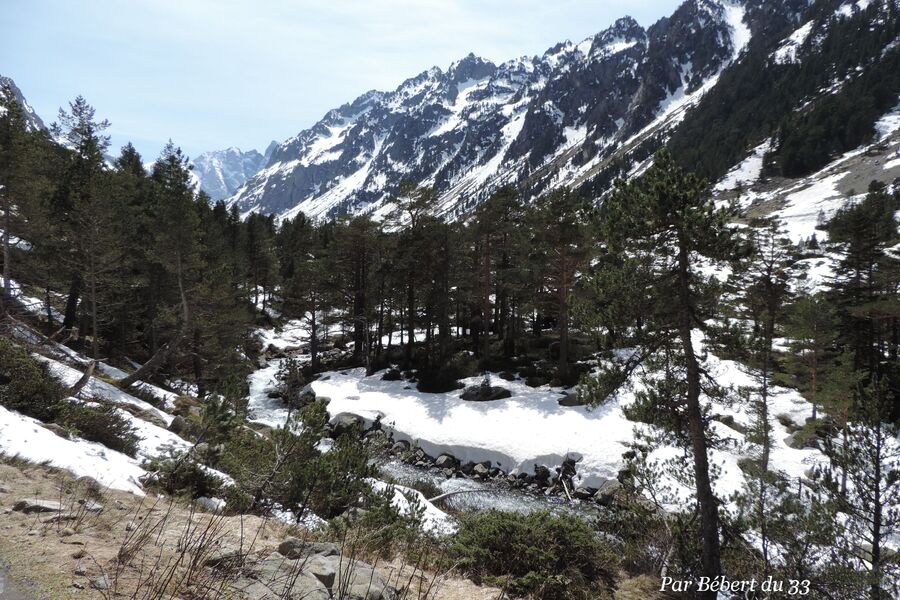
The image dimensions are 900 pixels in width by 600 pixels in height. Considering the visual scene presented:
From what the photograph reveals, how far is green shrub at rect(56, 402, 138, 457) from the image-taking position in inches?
335

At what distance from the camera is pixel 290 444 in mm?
7418

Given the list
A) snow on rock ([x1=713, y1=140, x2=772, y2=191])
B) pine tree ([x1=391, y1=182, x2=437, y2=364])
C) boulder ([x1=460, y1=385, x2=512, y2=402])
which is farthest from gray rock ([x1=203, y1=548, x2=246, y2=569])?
snow on rock ([x1=713, y1=140, x2=772, y2=191])

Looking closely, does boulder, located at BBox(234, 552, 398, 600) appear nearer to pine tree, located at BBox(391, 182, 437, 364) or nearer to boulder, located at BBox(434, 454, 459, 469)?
boulder, located at BBox(434, 454, 459, 469)

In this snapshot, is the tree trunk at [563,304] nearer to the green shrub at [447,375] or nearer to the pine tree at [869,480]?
the green shrub at [447,375]

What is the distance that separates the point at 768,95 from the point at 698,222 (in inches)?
6602

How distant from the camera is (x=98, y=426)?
8.64 metres

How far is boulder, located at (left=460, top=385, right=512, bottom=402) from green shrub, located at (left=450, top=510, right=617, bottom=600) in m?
15.7

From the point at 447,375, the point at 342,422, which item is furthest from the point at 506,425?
the point at 342,422

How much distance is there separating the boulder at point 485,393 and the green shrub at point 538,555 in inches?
617

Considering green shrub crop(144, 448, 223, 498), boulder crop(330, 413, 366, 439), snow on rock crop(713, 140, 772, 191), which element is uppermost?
snow on rock crop(713, 140, 772, 191)

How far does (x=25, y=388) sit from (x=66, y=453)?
3479 millimetres

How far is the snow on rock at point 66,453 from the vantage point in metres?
6.05

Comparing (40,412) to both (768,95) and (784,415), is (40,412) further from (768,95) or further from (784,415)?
(768,95)

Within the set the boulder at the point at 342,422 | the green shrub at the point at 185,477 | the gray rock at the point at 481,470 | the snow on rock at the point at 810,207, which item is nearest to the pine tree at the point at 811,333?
the gray rock at the point at 481,470
